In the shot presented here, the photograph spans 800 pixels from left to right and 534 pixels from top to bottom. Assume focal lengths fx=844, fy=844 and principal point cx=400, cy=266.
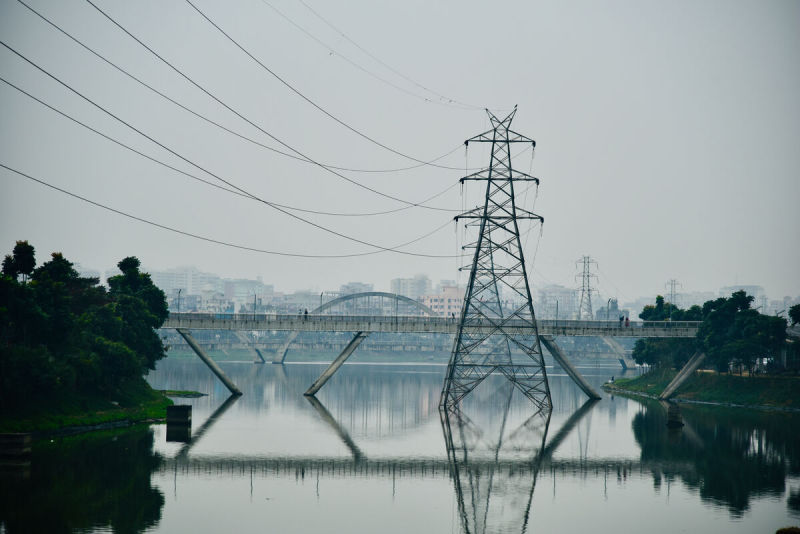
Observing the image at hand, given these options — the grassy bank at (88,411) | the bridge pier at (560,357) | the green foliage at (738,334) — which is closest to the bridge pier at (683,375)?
the green foliage at (738,334)

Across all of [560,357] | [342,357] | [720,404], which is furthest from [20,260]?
[720,404]

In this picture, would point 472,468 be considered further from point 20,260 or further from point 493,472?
point 20,260

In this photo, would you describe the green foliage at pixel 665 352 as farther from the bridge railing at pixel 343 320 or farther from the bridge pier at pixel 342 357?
the bridge pier at pixel 342 357

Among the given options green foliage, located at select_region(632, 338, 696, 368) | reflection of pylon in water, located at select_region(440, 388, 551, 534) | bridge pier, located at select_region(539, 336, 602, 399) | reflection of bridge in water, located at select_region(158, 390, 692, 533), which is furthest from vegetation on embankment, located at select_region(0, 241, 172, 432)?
green foliage, located at select_region(632, 338, 696, 368)

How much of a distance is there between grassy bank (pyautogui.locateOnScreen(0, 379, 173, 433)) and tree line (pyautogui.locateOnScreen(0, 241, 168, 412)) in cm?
100

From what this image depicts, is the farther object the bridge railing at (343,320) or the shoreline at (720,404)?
the bridge railing at (343,320)

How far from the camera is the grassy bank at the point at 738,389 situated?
397 ft

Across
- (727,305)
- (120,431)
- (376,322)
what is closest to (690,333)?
(727,305)

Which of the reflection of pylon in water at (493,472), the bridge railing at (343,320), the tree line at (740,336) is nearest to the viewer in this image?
the reflection of pylon in water at (493,472)

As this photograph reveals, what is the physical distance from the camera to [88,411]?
284 ft

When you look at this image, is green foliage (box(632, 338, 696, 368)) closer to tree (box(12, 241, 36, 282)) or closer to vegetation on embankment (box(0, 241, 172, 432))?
vegetation on embankment (box(0, 241, 172, 432))

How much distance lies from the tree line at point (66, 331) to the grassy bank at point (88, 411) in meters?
1.00

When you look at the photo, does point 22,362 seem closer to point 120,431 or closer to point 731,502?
point 120,431

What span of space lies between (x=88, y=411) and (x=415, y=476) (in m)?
40.1
